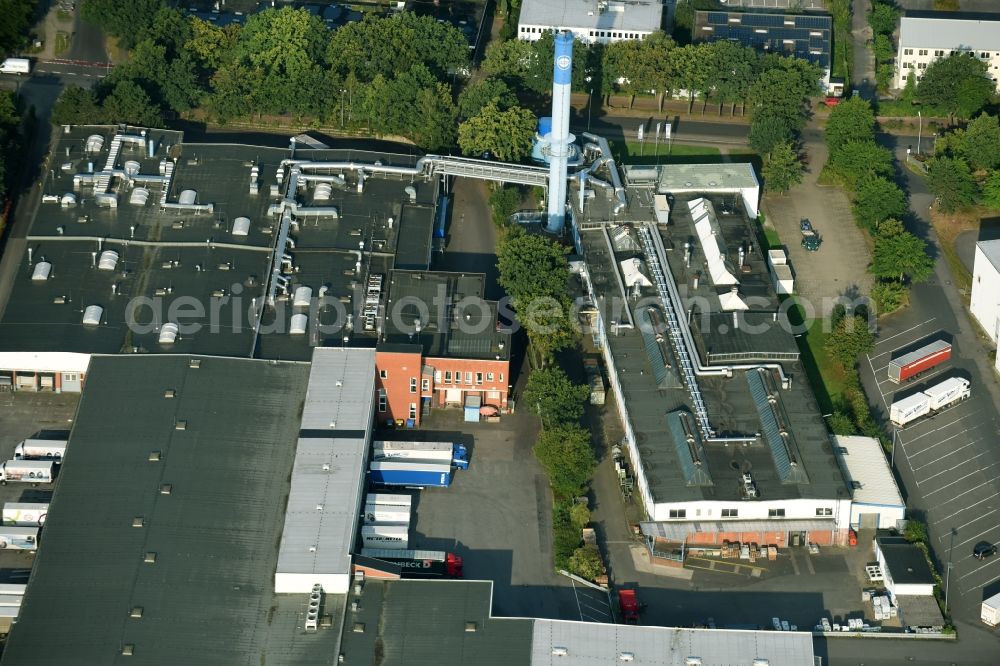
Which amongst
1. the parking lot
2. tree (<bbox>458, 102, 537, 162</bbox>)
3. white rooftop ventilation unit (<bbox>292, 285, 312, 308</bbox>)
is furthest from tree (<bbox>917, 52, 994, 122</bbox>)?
white rooftop ventilation unit (<bbox>292, 285, 312, 308</bbox>)

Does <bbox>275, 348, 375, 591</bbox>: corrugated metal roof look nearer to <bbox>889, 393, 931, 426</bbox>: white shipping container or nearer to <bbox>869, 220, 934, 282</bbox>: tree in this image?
<bbox>889, 393, 931, 426</bbox>: white shipping container

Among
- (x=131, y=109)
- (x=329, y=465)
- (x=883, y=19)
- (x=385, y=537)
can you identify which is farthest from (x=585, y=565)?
(x=883, y=19)

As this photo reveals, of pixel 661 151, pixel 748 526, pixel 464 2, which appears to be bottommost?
pixel 748 526

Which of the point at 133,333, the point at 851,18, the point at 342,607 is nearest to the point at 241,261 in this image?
the point at 133,333

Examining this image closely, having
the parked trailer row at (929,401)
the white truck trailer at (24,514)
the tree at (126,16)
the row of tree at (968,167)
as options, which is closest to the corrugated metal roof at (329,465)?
the white truck trailer at (24,514)

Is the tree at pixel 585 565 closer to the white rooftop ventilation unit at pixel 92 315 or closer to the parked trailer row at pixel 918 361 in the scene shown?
the parked trailer row at pixel 918 361

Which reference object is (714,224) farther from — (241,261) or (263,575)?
(263,575)
